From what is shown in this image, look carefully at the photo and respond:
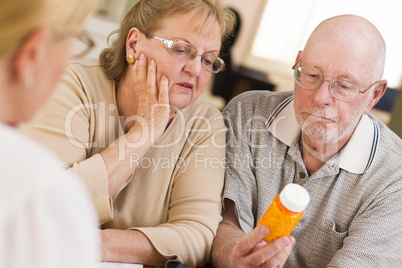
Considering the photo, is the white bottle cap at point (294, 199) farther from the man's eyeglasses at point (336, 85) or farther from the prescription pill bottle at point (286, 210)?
the man's eyeglasses at point (336, 85)

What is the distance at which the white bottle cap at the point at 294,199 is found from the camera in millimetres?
986

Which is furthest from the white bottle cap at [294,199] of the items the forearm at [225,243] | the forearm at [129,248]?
the forearm at [129,248]

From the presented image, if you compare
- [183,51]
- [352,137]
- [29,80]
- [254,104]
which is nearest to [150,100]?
[183,51]

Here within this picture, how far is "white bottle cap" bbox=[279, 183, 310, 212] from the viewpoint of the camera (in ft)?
3.24

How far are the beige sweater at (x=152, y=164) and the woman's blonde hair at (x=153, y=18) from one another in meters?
0.05

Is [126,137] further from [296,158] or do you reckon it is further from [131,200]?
[296,158]

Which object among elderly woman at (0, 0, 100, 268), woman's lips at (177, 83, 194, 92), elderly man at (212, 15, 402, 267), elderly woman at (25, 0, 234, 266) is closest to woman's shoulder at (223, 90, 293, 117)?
elderly man at (212, 15, 402, 267)

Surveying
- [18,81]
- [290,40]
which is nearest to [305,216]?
→ [18,81]

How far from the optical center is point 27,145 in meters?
0.51

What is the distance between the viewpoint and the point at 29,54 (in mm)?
547

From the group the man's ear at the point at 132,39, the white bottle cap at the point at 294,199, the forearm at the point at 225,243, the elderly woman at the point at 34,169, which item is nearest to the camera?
the elderly woman at the point at 34,169

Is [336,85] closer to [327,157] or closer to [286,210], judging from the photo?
[327,157]

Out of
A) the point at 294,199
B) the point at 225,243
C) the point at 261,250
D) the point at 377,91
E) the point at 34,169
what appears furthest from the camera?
the point at 377,91

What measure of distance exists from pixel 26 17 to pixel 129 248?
82cm
